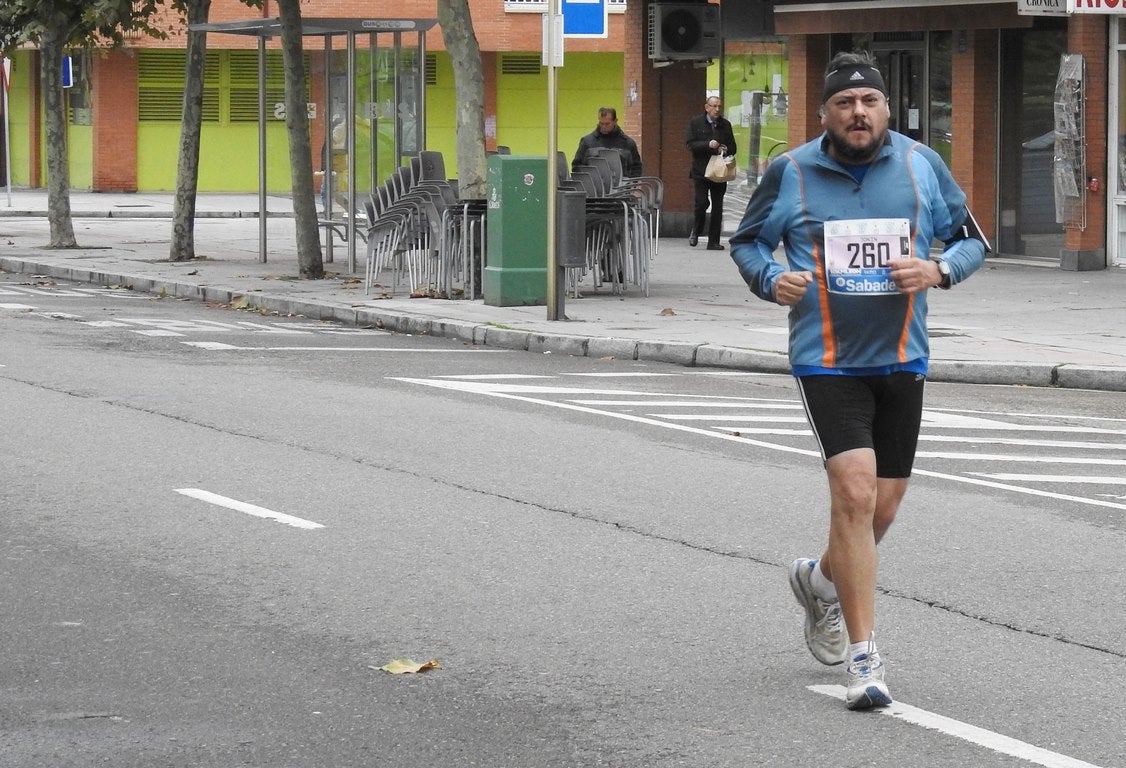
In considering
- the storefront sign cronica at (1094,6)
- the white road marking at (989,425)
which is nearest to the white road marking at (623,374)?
the white road marking at (989,425)

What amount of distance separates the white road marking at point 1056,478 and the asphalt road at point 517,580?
1.5 inches

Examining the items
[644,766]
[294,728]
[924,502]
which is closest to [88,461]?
[924,502]

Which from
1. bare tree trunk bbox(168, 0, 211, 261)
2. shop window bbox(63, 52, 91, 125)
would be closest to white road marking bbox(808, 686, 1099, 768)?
bare tree trunk bbox(168, 0, 211, 261)

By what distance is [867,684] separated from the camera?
18.8 feet

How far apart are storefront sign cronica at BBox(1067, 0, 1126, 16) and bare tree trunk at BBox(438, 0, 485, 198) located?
6454 mm

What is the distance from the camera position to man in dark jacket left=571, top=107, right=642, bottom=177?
25.1 m

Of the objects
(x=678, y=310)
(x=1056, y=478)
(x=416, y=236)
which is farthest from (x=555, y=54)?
(x=1056, y=478)

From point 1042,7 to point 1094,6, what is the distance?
1.89 feet

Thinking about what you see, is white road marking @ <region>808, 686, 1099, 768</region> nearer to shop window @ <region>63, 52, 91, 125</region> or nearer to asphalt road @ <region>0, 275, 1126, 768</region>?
asphalt road @ <region>0, 275, 1126, 768</region>

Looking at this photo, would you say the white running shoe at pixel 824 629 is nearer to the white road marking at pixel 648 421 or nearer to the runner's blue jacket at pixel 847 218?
the runner's blue jacket at pixel 847 218

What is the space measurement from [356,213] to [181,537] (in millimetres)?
16390

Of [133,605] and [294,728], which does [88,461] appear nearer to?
[133,605]

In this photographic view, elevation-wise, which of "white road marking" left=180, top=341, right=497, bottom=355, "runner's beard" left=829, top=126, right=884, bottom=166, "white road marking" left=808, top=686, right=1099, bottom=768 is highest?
"runner's beard" left=829, top=126, right=884, bottom=166

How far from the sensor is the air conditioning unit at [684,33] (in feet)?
94.3
